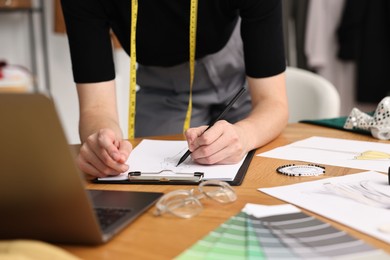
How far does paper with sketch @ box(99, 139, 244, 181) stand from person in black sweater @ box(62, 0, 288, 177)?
3 centimetres

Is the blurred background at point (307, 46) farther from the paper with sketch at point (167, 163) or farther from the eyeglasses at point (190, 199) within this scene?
the eyeglasses at point (190, 199)

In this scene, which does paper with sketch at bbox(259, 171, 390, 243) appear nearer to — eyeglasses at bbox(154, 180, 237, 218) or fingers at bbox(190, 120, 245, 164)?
eyeglasses at bbox(154, 180, 237, 218)

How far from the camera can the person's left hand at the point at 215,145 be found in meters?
1.09

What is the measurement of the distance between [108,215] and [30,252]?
0.20 m

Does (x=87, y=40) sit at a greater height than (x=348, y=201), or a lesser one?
greater

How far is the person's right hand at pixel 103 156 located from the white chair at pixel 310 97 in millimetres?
878

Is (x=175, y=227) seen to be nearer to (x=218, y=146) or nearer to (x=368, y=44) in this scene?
(x=218, y=146)

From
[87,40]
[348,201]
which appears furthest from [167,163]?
[87,40]

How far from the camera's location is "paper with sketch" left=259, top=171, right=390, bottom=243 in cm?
79

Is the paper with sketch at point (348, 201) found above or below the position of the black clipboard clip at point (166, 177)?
above

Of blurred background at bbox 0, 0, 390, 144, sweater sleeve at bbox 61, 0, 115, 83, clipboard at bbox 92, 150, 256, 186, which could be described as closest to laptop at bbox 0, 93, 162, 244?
clipboard at bbox 92, 150, 256, 186

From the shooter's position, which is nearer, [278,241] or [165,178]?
[278,241]

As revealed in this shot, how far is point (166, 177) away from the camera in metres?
1.02

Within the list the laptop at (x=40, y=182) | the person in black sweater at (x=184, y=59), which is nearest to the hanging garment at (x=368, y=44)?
the person in black sweater at (x=184, y=59)
